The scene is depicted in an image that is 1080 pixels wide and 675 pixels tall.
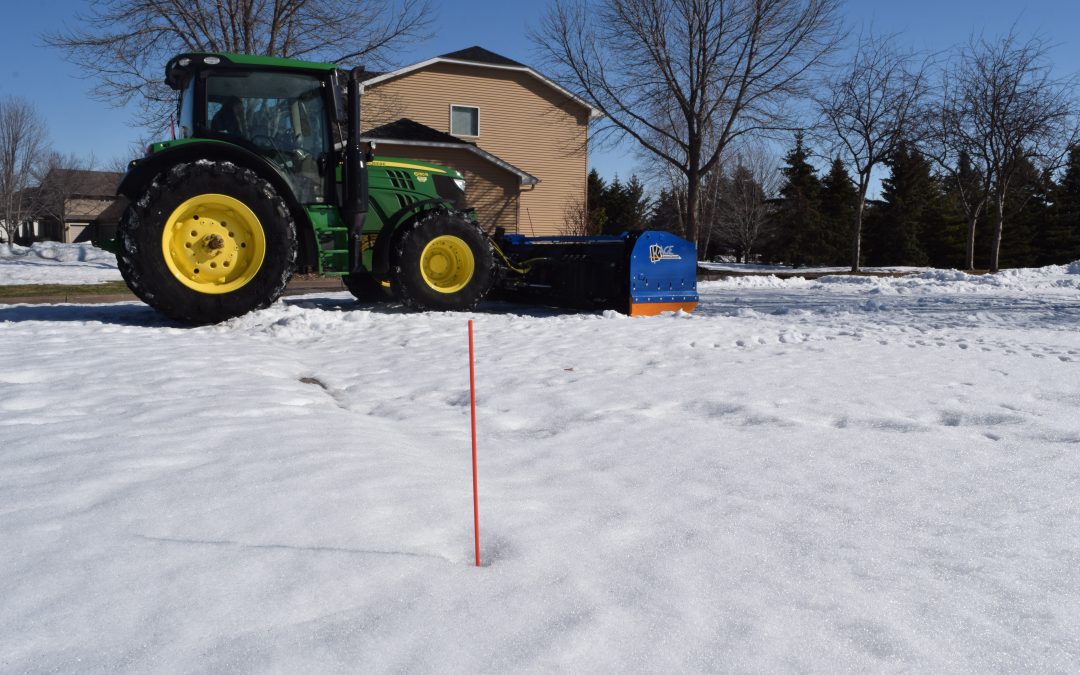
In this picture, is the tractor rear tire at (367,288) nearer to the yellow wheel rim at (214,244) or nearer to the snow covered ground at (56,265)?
the yellow wheel rim at (214,244)

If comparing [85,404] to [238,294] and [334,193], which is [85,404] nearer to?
[238,294]

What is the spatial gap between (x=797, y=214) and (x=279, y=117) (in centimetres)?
3863

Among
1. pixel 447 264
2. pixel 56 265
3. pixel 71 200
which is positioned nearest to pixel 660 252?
pixel 447 264

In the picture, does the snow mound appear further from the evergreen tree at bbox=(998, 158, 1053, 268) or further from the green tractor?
the evergreen tree at bbox=(998, 158, 1053, 268)

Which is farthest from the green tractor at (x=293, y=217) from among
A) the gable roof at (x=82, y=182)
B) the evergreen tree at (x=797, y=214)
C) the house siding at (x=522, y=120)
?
the gable roof at (x=82, y=182)

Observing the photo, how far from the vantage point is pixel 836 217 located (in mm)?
43812

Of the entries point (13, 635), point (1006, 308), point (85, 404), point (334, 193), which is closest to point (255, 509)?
point (13, 635)

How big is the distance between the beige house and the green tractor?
13.7 meters

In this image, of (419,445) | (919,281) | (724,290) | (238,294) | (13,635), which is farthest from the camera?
(919,281)

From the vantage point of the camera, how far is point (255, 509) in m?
2.60

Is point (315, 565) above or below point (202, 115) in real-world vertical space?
below

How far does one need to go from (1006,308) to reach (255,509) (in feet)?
35.4

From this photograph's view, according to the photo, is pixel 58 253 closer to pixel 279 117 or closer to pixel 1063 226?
pixel 279 117

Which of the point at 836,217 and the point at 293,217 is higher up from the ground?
the point at 836,217
